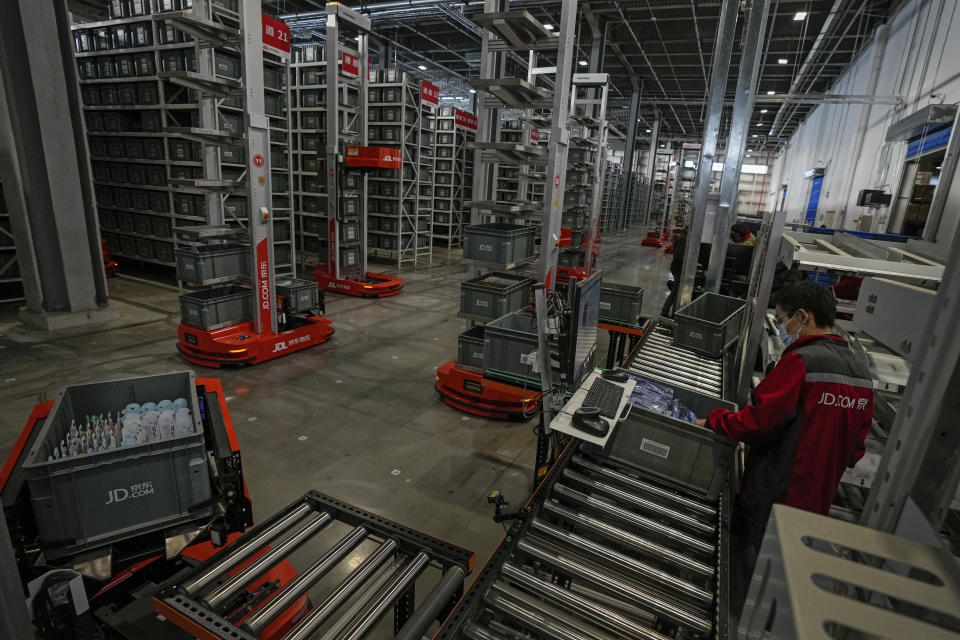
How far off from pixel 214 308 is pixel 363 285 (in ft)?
11.4

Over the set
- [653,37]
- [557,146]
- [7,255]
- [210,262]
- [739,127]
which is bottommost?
[7,255]

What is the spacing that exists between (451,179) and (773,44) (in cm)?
1142

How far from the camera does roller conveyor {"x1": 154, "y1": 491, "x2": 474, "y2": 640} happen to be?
5.14 feet

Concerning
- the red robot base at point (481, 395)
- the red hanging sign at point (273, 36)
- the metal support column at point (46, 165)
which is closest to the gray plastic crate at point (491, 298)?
the red robot base at point (481, 395)

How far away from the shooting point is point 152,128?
8.77 meters

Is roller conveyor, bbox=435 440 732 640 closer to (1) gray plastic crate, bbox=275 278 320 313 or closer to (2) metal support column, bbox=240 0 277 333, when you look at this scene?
(2) metal support column, bbox=240 0 277 333

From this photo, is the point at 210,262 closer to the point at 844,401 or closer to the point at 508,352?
the point at 508,352

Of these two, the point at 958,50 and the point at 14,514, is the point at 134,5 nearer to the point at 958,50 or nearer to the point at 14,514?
the point at 14,514

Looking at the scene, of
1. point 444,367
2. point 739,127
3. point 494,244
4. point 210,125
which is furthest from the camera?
point 210,125

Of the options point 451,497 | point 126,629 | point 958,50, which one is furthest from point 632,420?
point 958,50

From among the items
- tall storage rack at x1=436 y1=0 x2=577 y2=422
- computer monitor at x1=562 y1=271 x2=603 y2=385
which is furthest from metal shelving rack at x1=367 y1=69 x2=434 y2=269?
computer monitor at x1=562 y1=271 x2=603 y2=385

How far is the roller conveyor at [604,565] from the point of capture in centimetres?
178

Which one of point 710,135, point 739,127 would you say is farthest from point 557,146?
point 739,127

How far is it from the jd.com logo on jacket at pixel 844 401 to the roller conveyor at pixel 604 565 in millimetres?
679
